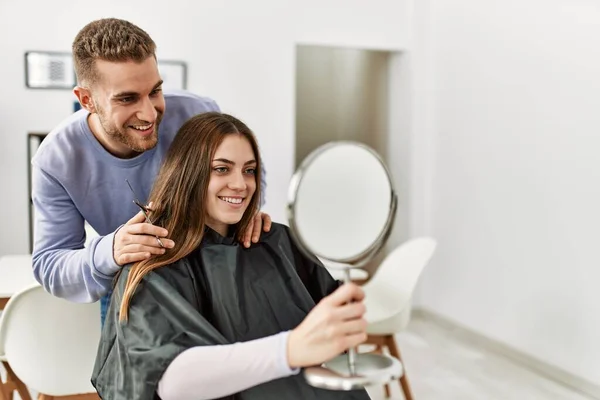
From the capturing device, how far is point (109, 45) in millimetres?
1566

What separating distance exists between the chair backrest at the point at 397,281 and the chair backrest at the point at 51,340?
128 cm

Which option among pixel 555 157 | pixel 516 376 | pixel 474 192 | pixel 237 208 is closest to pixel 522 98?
pixel 555 157

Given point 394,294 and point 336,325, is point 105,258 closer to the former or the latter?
point 336,325

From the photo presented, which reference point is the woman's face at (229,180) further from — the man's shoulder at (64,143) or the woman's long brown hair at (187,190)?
the man's shoulder at (64,143)

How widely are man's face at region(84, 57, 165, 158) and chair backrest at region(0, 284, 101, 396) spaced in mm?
813

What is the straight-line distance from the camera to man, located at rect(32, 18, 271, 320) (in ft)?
5.10

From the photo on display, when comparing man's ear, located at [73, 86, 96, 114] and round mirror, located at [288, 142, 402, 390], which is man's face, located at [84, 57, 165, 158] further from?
round mirror, located at [288, 142, 402, 390]

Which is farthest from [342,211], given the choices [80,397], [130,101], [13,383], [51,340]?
[13,383]

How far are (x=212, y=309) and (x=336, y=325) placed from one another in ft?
1.82

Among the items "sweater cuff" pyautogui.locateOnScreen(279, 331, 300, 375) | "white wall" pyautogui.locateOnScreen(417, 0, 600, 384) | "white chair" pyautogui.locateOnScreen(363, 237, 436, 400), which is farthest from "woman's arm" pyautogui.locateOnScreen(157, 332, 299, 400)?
"white wall" pyautogui.locateOnScreen(417, 0, 600, 384)

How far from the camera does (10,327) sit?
229cm

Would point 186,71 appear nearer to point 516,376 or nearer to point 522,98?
point 522,98

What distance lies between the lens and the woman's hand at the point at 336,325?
1.05 metres

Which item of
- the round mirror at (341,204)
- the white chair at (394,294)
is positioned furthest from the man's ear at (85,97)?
the white chair at (394,294)
